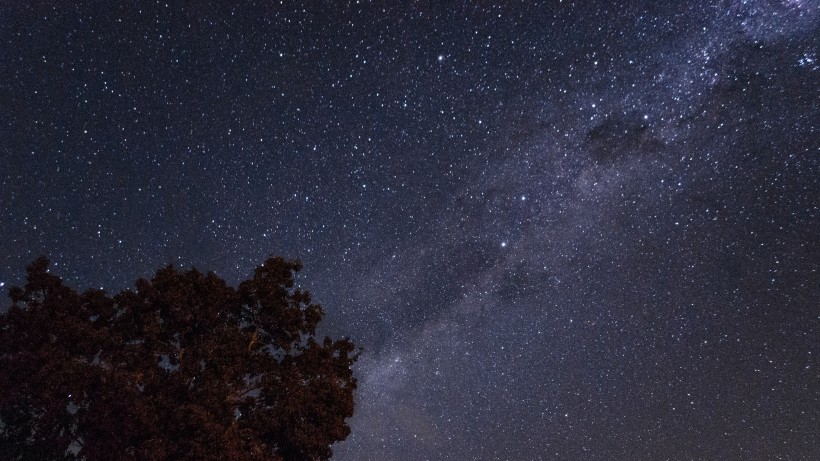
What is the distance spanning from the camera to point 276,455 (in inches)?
664

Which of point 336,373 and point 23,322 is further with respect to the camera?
point 336,373

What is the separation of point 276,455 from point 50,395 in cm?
556

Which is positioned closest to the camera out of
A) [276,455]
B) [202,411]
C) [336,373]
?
[202,411]

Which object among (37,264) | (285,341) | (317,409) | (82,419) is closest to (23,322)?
(37,264)

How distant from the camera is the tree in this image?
15.6 metres

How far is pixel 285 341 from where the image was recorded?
1834 cm

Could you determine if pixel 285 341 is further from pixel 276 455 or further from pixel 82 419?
pixel 82 419

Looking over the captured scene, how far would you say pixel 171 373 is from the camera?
16672mm

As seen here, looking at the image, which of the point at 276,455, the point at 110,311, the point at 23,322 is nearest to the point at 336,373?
the point at 276,455

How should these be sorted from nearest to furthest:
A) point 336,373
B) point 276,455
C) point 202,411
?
1. point 202,411
2. point 276,455
3. point 336,373

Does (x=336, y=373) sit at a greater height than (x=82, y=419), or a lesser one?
greater

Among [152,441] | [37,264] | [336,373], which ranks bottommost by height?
[152,441]

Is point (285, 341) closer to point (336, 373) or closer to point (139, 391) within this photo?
point (336, 373)

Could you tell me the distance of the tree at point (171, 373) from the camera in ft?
51.1
